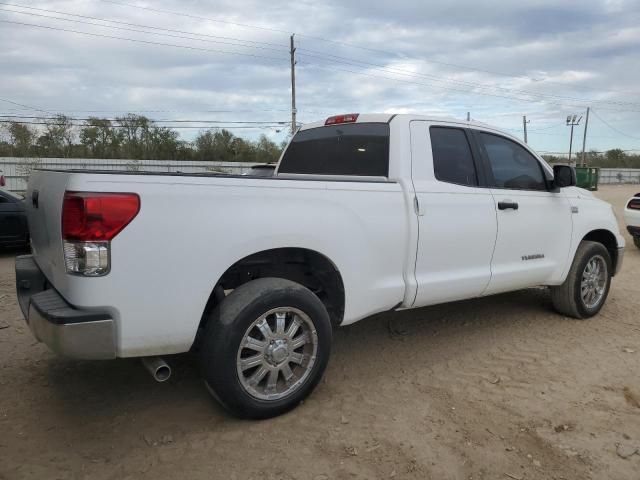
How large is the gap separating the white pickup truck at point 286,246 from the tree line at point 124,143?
37353 mm

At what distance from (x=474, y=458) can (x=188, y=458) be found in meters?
1.52

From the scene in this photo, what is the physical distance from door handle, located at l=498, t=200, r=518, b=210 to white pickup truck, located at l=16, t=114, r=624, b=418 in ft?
0.09

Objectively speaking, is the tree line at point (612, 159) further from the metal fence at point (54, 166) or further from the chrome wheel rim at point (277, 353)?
the chrome wheel rim at point (277, 353)

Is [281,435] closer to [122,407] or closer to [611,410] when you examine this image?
[122,407]

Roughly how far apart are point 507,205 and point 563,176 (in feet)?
2.81

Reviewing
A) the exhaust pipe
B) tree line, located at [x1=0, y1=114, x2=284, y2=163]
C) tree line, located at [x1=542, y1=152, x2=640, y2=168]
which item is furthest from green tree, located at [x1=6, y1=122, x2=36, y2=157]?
tree line, located at [x1=542, y1=152, x2=640, y2=168]

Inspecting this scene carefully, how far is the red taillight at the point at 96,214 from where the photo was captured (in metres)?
2.46

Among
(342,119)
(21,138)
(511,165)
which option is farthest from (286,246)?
(21,138)

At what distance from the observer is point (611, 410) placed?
3.33 m

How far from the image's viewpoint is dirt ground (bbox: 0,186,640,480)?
2680mm

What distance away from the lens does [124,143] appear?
43.9 m

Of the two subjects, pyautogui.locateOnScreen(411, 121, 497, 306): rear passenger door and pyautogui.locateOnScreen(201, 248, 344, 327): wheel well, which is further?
pyautogui.locateOnScreen(411, 121, 497, 306): rear passenger door

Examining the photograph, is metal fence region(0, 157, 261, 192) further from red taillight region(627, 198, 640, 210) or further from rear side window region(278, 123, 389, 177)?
rear side window region(278, 123, 389, 177)

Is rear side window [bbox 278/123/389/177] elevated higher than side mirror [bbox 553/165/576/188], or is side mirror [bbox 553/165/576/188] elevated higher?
rear side window [bbox 278/123/389/177]
